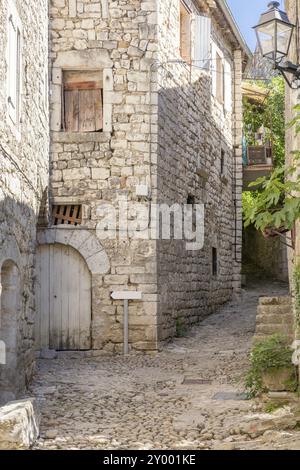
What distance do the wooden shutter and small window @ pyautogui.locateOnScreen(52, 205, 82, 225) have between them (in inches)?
47.6

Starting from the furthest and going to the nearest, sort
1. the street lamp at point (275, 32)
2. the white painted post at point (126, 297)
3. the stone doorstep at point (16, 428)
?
the white painted post at point (126, 297) → the street lamp at point (275, 32) → the stone doorstep at point (16, 428)

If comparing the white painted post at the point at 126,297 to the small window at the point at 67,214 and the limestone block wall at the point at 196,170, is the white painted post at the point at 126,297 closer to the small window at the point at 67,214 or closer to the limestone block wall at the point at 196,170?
the limestone block wall at the point at 196,170

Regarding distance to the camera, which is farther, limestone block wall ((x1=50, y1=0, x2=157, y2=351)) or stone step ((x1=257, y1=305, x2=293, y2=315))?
limestone block wall ((x1=50, y1=0, x2=157, y2=351))

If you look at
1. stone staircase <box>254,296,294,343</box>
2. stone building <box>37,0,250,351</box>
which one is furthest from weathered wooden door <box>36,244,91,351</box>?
stone staircase <box>254,296,294,343</box>

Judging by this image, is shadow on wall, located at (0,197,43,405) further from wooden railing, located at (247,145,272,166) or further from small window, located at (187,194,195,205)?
wooden railing, located at (247,145,272,166)

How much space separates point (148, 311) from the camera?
405 inches

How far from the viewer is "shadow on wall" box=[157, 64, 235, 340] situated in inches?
431

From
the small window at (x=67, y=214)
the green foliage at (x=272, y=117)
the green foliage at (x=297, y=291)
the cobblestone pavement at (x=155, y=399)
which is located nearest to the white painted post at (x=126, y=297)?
the cobblestone pavement at (x=155, y=399)

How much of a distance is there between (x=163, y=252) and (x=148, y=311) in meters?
1.02

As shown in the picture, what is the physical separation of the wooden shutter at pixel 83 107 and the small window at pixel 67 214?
121 centimetres

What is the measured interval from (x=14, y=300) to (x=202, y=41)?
24.7ft

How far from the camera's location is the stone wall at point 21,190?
6.64m

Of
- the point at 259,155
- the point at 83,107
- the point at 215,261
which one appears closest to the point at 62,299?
the point at 83,107
